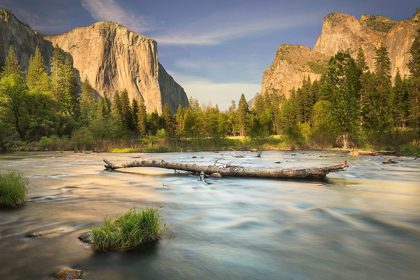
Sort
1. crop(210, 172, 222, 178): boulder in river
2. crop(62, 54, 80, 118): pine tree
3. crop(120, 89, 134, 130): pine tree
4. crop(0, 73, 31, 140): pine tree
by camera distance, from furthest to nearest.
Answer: crop(120, 89, 134, 130): pine tree
crop(62, 54, 80, 118): pine tree
crop(0, 73, 31, 140): pine tree
crop(210, 172, 222, 178): boulder in river

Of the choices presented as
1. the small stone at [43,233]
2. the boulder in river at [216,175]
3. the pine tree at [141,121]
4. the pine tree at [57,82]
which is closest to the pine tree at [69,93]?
the pine tree at [57,82]

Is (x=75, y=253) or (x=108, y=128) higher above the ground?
(x=108, y=128)

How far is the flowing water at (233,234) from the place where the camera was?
12.6ft

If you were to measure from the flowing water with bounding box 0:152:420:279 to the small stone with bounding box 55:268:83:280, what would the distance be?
0.13 metres

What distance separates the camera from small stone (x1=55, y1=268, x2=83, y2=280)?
3.43 m

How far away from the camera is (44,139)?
1736 inches

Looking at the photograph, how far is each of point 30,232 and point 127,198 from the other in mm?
3729

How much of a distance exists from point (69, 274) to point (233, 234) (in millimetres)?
3160

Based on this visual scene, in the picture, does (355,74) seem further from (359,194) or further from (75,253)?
(75,253)

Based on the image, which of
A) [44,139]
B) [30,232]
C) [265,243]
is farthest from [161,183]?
[44,139]

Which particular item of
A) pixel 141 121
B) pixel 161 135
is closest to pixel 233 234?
pixel 161 135

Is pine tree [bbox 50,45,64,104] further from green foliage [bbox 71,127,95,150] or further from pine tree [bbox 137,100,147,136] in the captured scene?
pine tree [bbox 137,100,147,136]

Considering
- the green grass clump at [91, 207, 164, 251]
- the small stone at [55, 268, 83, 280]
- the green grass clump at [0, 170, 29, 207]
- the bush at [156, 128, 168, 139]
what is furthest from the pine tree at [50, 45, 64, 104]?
the small stone at [55, 268, 83, 280]

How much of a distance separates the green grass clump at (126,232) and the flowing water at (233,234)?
0.19m
